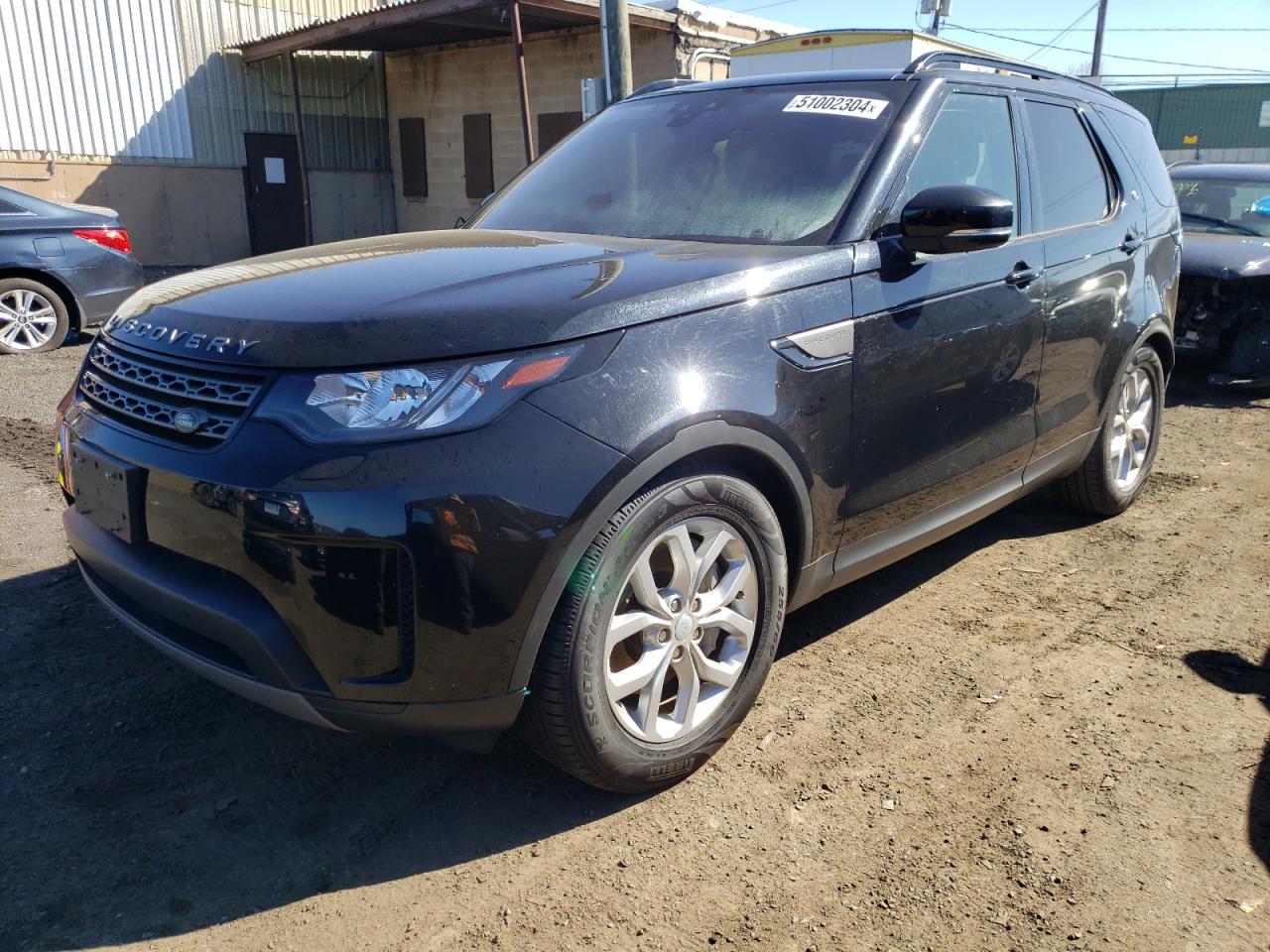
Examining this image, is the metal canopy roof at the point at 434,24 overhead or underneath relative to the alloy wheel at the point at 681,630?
overhead

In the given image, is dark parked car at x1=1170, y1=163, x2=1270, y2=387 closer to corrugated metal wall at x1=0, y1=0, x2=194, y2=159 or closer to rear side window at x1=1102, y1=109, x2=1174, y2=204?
rear side window at x1=1102, y1=109, x2=1174, y2=204

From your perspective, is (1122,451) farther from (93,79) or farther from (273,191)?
(273,191)

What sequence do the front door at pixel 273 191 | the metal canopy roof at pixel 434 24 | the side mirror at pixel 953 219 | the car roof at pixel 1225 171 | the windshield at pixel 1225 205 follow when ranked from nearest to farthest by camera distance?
the side mirror at pixel 953 219 → the windshield at pixel 1225 205 → the car roof at pixel 1225 171 → the metal canopy roof at pixel 434 24 → the front door at pixel 273 191

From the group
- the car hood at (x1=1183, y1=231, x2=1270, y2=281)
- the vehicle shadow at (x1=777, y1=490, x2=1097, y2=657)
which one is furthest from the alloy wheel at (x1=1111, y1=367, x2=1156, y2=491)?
the car hood at (x1=1183, y1=231, x2=1270, y2=281)

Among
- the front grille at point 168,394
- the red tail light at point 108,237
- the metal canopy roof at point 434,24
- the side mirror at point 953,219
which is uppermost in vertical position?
the metal canopy roof at point 434,24

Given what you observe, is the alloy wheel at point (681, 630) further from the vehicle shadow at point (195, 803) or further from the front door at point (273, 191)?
the front door at point (273, 191)

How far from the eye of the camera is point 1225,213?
8.14 m

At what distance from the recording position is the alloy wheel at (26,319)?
28.2 feet

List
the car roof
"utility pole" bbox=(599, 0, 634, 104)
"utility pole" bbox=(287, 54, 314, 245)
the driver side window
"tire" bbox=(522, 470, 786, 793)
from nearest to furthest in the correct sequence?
"tire" bbox=(522, 470, 786, 793), the driver side window, the car roof, "utility pole" bbox=(599, 0, 634, 104), "utility pole" bbox=(287, 54, 314, 245)

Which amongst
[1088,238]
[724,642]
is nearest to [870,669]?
[724,642]

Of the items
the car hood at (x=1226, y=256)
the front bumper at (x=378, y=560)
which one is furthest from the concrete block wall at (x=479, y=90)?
the front bumper at (x=378, y=560)

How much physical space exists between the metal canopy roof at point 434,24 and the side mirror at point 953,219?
37.3ft

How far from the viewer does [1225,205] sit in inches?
322

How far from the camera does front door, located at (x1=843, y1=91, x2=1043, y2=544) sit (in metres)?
3.01
